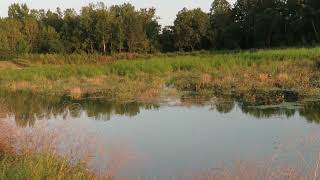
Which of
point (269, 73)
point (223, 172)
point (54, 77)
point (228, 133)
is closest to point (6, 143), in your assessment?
point (223, 172)

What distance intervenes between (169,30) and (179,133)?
56852 mm

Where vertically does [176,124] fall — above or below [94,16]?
below

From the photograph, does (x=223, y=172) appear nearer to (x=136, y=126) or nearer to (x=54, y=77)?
(x=136, y=126)

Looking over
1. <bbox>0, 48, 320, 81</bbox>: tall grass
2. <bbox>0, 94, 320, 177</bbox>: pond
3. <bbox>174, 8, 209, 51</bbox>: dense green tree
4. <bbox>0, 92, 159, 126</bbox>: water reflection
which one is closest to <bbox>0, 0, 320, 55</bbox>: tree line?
<bbox>174, 8, 209, 51</bbox>: dense green tree

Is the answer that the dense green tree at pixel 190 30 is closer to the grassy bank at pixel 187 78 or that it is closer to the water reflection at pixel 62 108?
the grassy bank at pixel 187 78

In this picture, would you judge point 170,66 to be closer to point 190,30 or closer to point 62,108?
point 62,108

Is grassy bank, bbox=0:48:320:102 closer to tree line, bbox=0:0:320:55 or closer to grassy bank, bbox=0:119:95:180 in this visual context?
grassy bank, bbox=0:119:95:180

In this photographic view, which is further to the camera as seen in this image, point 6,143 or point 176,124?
point 176,124

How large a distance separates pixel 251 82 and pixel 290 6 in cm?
3886

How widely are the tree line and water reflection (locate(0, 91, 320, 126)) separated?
115 ft

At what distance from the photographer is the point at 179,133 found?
34.1 feet

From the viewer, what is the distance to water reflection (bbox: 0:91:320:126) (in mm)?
12211

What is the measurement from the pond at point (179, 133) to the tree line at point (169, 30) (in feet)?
126

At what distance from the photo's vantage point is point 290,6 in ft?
179
